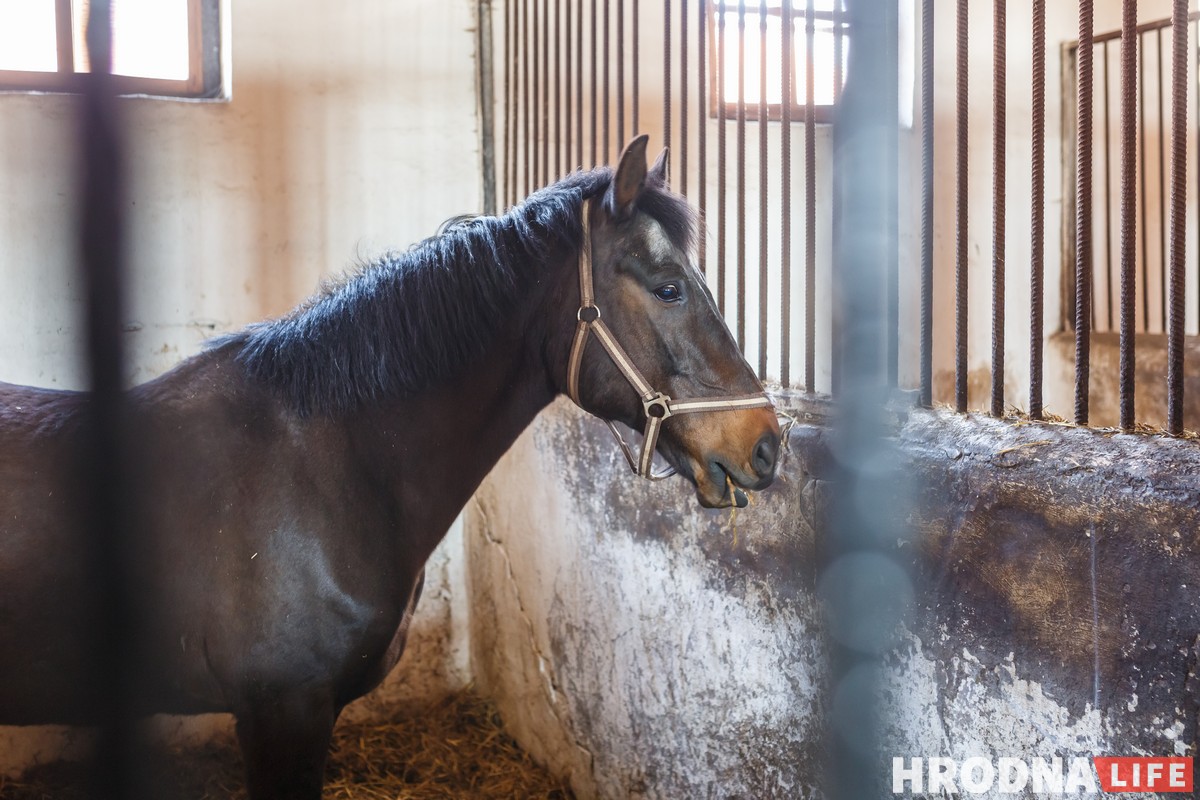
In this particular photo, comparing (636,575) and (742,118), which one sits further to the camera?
(636,575)

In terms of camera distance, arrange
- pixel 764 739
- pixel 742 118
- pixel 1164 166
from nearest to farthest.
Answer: pixel 764 739 → pixel 742 118 → pixel 1164 166

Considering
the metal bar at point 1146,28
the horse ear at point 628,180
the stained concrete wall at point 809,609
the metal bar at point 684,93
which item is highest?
the metal bar at point 1146,28

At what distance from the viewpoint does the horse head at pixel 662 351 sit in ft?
5.58

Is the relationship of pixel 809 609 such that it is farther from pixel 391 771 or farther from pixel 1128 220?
pixel 391 771

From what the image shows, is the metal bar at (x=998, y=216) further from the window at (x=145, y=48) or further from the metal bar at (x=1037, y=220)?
the window at (x=145, y=48)

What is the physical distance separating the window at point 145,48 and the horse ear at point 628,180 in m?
1.72

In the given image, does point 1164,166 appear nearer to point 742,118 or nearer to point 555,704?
point 742,118

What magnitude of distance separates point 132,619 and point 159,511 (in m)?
0.21

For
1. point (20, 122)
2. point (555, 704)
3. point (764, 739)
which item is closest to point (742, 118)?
point (764, 739)

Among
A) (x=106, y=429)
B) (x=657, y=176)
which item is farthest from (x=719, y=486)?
(x=106, y=429)

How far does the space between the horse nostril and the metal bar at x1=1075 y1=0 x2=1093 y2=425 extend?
532 mm

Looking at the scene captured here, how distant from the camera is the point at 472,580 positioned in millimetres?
3668

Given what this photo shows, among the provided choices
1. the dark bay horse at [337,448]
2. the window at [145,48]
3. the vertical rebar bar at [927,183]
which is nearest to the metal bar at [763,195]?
the dark bay horse at [337,448]

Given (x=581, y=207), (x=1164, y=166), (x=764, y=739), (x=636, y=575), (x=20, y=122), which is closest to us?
(x=581, y=207)
